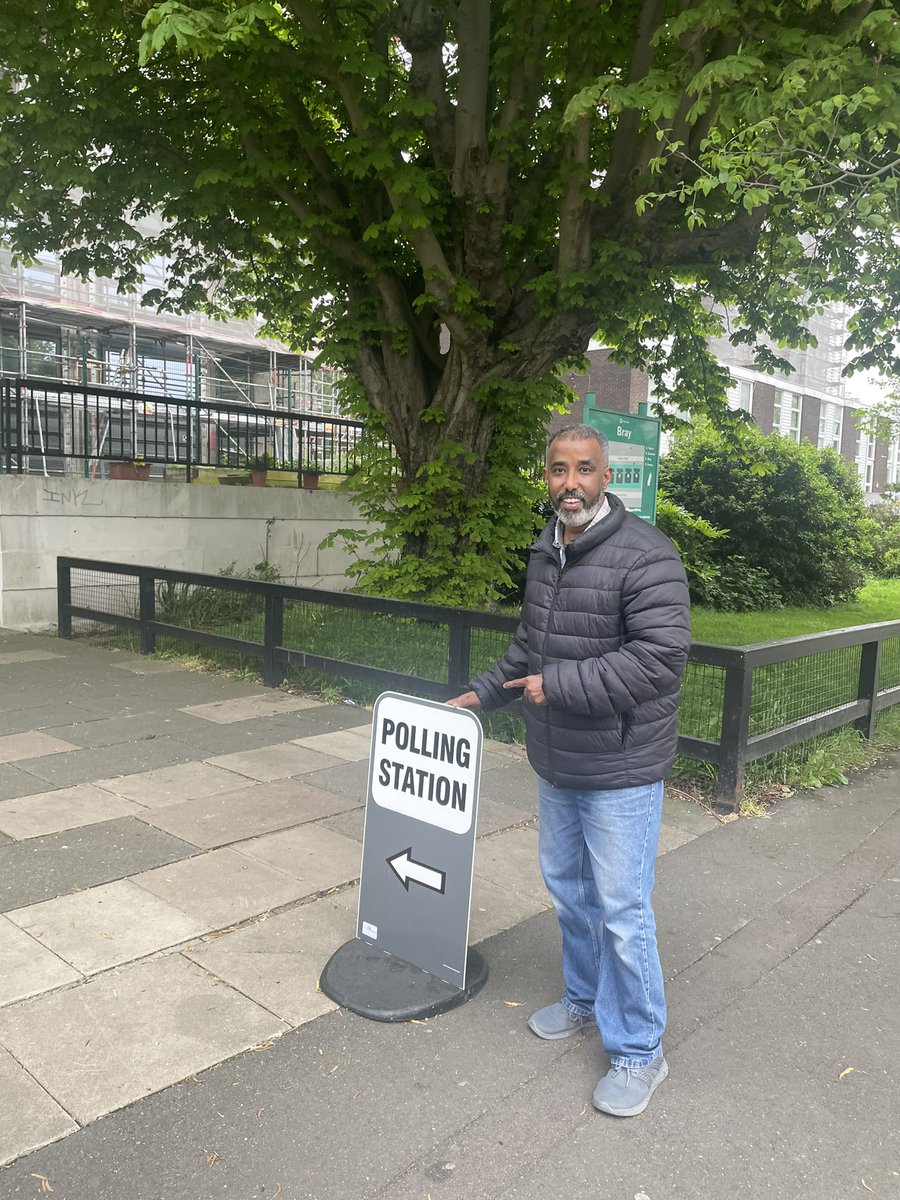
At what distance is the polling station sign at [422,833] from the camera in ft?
10.2

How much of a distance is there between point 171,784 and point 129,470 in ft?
24.4

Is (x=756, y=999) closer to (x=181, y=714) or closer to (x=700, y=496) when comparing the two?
(x=181, y=714)

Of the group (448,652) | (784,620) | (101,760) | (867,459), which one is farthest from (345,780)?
(867,459)

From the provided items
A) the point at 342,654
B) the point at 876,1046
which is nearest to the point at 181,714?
the point at 342,654

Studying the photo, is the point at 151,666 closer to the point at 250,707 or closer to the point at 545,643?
the point at 250,707

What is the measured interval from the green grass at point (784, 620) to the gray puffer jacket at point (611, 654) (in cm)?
760

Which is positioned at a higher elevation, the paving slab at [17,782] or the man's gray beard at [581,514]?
the man's gray beard at [581,514]

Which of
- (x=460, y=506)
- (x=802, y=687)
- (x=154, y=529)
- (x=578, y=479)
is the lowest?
(x=802, y=687)

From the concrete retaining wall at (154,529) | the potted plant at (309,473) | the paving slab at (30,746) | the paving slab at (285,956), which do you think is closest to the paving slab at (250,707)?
the paving slab at (30,746)

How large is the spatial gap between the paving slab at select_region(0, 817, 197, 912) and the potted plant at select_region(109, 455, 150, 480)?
26.1 ft

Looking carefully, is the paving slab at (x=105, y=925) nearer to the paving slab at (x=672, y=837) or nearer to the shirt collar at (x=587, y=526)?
the shirt collar at (x=587, y=526)

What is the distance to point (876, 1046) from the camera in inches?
122

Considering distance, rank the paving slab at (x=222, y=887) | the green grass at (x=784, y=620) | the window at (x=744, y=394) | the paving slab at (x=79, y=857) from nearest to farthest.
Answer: the paving slab at (x=222, y=887)
the paving slab at (x=79, y=857)
the green grass at (x=784, y=620)
the window at (x=744, y=394)

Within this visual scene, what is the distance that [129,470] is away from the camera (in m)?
12.0
